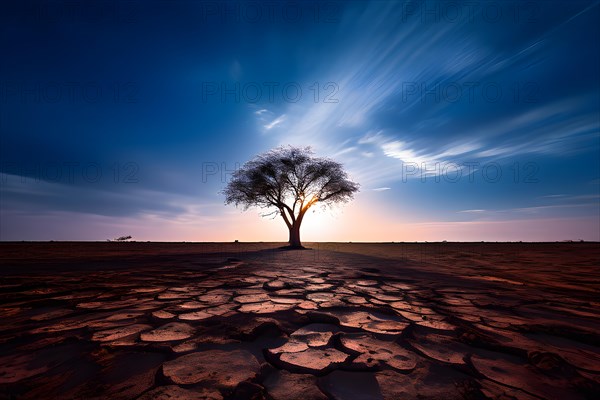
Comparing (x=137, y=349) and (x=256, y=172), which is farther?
(x=256, y=172)

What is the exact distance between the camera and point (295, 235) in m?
15.6

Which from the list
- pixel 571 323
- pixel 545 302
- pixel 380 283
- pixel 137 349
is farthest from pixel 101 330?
pixel 545 302

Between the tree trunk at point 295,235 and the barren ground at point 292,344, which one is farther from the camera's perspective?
the tree trunk at point 295,235

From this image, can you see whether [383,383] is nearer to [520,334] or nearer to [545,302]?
[520,334]

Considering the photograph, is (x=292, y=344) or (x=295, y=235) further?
(x=295, y=235)

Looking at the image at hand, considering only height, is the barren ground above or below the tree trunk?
below

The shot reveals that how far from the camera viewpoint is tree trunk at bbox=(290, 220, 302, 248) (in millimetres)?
15469

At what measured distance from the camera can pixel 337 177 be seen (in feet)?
54.0

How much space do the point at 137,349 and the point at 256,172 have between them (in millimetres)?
14970

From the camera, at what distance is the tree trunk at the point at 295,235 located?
15.5 metres

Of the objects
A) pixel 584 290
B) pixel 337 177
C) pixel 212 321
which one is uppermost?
pixel 337 177

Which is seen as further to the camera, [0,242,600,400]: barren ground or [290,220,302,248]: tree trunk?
[290,220,302,248]: tree trunk

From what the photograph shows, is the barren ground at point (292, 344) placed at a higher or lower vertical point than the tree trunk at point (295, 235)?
lower

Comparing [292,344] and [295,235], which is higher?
[295,235]
